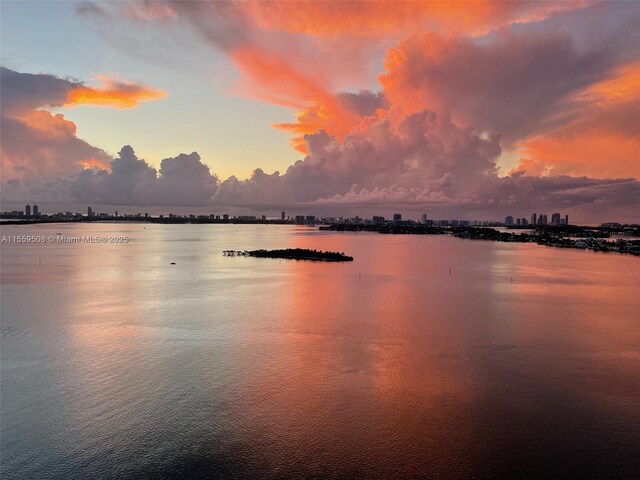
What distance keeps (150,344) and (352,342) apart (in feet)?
33.9

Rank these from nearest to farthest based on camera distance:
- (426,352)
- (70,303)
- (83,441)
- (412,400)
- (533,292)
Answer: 1. (83,441)
2. (412,400)
3. (426,352)
4. (70,303)
5. (533,292)

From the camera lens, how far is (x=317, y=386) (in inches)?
643

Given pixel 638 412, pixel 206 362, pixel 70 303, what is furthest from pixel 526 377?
pixel 70 303

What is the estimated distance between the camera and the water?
11734mm

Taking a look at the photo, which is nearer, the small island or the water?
the water

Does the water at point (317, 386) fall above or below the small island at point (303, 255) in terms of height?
below

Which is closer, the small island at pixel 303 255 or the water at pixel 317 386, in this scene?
the water at pixel 317 386

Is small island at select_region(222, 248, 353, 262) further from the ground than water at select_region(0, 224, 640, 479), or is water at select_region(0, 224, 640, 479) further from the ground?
small island at select_region(222, 248, 353, 262)

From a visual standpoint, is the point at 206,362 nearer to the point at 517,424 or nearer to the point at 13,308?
the point at 517,424

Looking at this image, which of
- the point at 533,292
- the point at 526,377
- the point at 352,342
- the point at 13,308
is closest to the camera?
the point at 526,377

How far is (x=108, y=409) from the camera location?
47.0ft

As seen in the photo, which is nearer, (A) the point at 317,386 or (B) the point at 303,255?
(A) the point at 317,386

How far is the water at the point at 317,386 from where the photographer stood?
11734 millimetres

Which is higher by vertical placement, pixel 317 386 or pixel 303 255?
pixel 303 255
